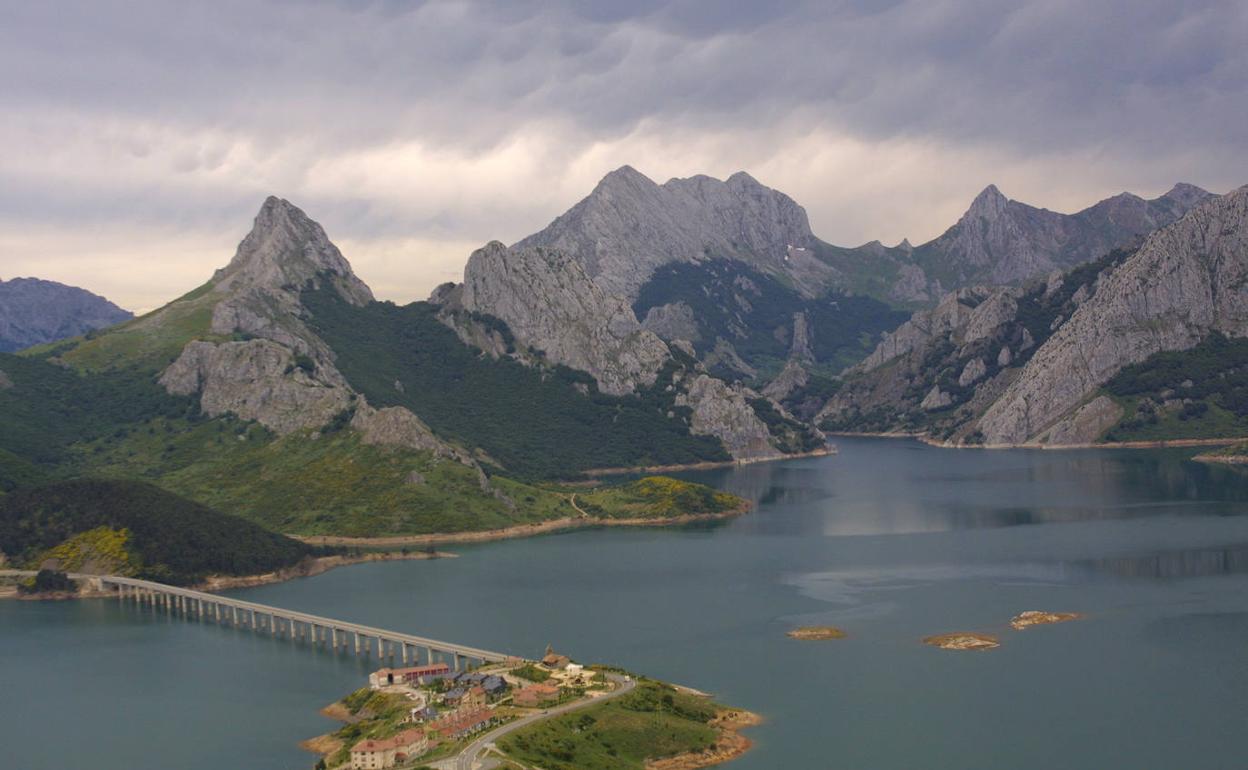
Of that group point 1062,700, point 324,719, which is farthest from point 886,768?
point 324,719

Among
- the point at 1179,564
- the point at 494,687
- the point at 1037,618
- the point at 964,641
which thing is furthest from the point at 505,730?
the point at 1179,564

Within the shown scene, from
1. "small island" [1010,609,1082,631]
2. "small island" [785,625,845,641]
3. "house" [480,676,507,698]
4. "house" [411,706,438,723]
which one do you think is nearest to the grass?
"house" [480,676,507,698]

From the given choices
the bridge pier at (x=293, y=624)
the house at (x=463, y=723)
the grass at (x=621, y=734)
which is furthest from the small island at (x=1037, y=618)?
the house at (x=463, y=723)

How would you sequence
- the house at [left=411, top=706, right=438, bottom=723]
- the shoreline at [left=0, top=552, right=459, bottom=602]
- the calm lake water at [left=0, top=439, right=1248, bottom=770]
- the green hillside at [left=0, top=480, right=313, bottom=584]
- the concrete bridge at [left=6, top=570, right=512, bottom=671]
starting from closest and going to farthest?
1. the house at [left=411, top=706, right=438, bottom=723]
2. the calm lake water at [left=0, top=439, right=1248, bottom=770]
3. the concrete bridge at [left=6, top=570, right=512, bottom=671]
4. the shoreline at [left=0, top=552, right=459, bottom=602]
5. the green hillside at [left=0, top=480, right=313, bottom=584]

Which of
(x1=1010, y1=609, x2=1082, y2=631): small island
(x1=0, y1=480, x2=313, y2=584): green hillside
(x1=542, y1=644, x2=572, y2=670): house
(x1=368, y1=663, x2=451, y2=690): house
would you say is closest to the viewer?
(x1=542, y1=644, x2=572, y2=670): house

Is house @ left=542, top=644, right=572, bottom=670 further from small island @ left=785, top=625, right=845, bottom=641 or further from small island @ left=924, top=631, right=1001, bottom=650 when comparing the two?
small island @ left=924, top=631, right=1001, bottom=650

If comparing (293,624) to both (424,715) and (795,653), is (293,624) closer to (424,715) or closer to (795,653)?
(424,715)
